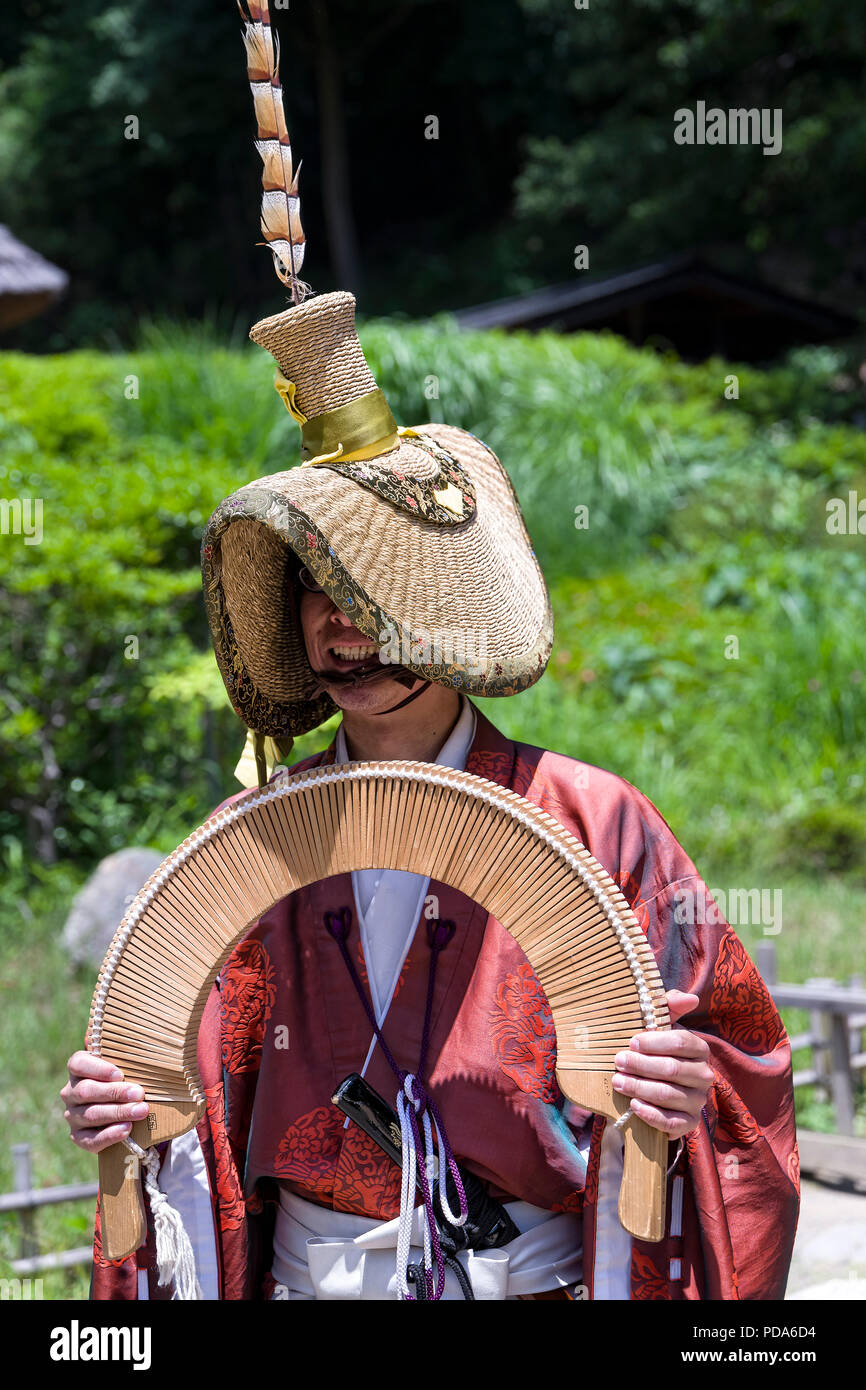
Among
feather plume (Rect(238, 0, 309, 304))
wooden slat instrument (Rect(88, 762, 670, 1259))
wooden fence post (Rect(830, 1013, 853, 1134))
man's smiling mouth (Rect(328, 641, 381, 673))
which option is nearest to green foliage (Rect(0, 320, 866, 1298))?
wooden fence post (Rect(830, 1013, 853, 1134))

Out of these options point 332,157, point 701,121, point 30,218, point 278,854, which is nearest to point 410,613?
point 278,854

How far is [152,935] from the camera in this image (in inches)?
65.1

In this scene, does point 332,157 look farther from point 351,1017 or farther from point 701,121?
point 351,1017

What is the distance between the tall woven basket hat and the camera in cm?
162

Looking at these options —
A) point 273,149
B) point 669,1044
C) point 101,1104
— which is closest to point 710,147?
point 273,149

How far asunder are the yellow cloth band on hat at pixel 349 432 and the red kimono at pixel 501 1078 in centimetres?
47

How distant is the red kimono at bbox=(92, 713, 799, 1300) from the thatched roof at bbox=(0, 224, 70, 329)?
877 centimetres

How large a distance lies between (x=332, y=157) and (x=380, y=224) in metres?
4.46

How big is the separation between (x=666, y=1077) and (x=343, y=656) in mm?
685

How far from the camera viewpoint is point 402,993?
5.79 ft

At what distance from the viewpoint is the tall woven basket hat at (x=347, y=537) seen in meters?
1.62

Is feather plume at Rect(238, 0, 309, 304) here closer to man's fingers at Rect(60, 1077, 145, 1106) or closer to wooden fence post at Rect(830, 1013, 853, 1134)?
man's fingers at Rect(60, 1077, 145, 1106)

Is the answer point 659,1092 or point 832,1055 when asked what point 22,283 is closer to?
point 832,1055

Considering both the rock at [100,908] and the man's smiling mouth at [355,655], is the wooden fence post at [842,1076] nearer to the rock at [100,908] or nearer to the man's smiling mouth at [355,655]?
the rock at [100,908]
